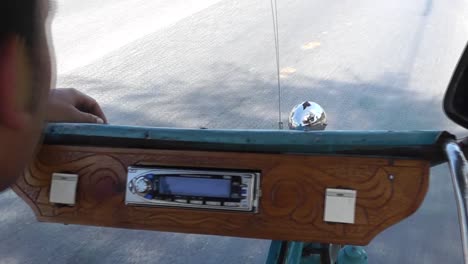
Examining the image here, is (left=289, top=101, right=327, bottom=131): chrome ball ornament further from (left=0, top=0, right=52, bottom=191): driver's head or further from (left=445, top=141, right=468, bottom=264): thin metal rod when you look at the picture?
(left=0, top=0, right=52, bottom=191): driver's head

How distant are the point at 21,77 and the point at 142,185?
0.94 m

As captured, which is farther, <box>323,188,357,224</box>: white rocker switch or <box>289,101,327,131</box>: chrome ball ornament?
<box>289,101,327,131</box>: chrome ball ornament

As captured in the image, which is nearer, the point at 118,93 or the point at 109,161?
the point at 109,161

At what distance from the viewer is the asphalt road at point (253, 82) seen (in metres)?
3.15

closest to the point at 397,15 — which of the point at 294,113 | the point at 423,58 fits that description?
the point at 423,58

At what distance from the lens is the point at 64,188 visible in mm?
1785

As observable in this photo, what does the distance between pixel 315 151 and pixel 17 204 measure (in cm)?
209

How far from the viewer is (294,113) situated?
1.85m

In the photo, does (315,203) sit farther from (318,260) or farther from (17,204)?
(17,204)

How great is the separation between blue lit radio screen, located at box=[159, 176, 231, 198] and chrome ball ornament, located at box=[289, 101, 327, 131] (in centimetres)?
28

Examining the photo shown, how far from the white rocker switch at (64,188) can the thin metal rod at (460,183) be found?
2.98 ft

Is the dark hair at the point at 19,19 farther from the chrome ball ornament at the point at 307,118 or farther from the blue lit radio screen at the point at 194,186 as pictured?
the chrome ball ornament at the point at 307,118

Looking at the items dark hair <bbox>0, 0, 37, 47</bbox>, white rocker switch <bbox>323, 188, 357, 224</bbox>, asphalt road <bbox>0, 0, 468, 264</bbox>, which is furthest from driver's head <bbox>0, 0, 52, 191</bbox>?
asphalt road <bbox>0, 0, 468, 264</bbox>

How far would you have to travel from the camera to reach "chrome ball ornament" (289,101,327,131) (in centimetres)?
181
